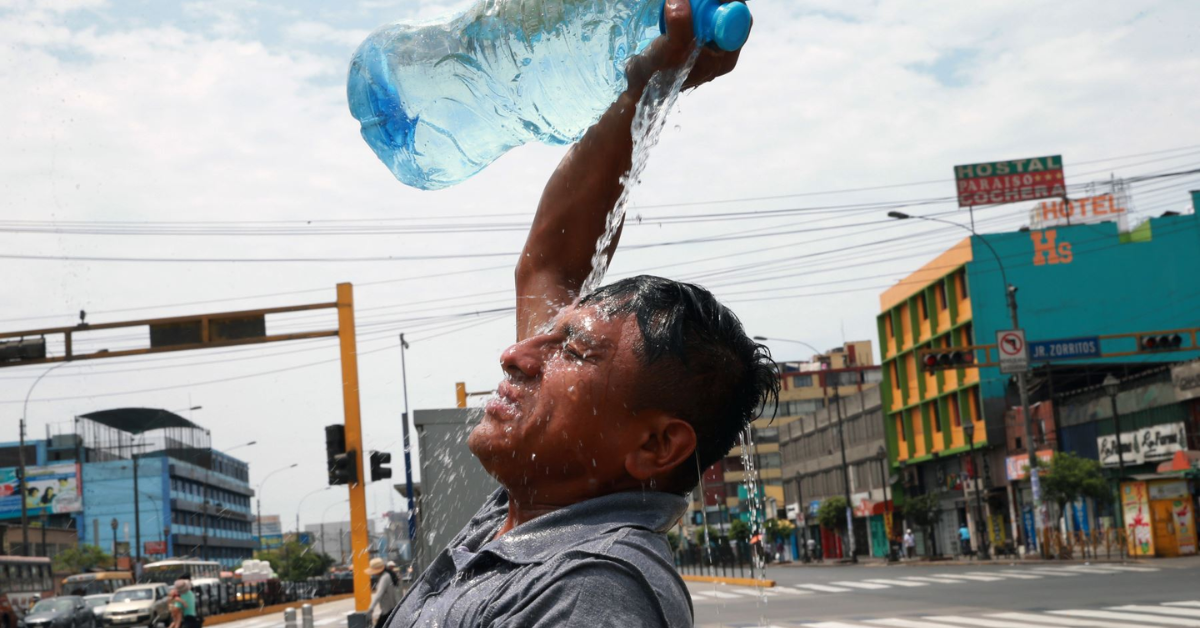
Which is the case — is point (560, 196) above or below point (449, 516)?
above

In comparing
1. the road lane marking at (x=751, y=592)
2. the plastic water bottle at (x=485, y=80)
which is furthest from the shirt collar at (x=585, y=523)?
the road lane marking at (x=751, y=592)

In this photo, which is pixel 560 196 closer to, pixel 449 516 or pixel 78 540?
pixel 449 516

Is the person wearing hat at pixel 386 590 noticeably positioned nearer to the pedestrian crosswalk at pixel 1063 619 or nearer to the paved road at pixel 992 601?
the paved road at pixel 992 601

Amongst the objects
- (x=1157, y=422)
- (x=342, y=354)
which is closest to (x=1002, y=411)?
(x=1157, y=422)

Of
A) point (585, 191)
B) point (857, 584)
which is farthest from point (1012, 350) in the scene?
point (585, 191)

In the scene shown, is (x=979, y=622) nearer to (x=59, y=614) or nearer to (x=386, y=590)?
(x=386, y=590)

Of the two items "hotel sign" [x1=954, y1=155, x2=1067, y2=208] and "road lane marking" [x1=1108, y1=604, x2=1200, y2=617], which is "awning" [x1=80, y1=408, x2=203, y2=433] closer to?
"road lane marking" [x1=1108, y1=604, x2=1200, y2=617]

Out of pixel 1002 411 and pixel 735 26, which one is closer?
pixel 735 26

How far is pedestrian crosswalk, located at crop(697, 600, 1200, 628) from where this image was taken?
1552 centimetres

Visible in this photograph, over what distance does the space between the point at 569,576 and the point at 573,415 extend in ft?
1.01

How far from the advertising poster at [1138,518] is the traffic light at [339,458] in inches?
1024

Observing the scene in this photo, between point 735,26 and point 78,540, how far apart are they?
76666 mm

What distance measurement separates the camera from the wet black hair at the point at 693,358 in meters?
1.62

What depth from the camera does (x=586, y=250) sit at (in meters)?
2.18
